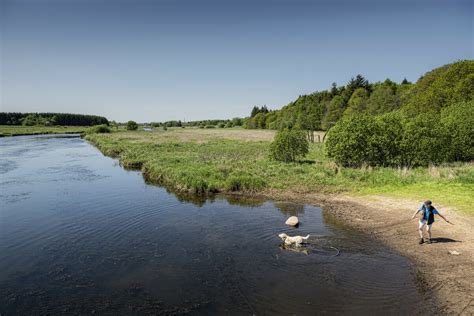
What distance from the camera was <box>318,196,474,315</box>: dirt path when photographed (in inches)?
469

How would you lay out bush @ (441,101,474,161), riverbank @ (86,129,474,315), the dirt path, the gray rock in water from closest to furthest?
1. the dirt path
2. riverbank @ (86,129,474,315)
3. the gray rock in water
4. bush @ (441,101,474,161)

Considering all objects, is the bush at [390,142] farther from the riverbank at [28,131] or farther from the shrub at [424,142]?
the riverbank at [28,131]

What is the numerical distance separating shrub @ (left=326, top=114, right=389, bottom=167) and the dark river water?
1275 cm

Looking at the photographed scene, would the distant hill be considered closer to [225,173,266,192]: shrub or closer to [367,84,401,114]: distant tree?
[367,84,401,114]: distant tree

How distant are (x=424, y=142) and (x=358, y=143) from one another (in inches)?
241

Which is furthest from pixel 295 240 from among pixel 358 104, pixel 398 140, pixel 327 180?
pixel 358 104

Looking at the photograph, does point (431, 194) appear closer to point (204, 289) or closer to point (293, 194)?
point (293, 194)

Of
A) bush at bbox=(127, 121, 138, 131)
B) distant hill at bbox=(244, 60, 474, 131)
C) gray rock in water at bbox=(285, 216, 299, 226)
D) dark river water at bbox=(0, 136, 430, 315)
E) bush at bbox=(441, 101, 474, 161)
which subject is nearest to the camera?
dark river water at bbox=(0, 136, 430, 315)

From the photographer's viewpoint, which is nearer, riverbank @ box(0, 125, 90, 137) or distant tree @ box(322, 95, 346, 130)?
distant tree @ box(322, 95, 346, 130)

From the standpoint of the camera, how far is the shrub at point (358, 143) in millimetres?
33812

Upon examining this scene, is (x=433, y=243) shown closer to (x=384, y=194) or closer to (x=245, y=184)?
(x=384, y=194)

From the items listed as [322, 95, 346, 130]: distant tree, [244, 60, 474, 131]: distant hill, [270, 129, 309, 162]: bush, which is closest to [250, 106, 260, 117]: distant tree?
[244, 60, 474, 131]: distant hill

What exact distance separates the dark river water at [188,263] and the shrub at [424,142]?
53.3 ft

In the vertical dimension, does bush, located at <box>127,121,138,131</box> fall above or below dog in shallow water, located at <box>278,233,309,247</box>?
above
